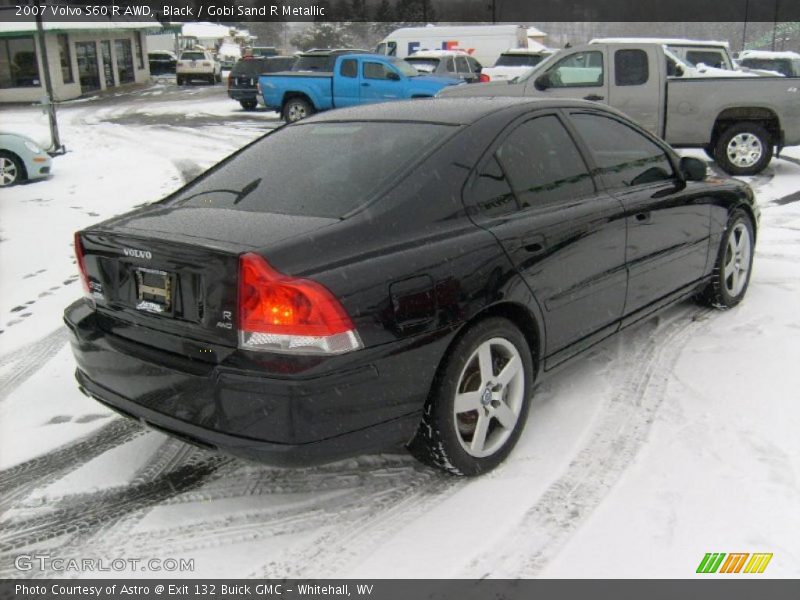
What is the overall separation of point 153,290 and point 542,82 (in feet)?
30.6

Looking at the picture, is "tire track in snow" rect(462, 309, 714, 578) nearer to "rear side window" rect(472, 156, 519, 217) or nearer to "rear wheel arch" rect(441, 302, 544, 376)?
"rear wheel arch" rect(441, 302, 544, 376)

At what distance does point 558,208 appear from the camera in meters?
3.57

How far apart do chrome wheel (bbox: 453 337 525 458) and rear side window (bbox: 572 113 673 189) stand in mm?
1327

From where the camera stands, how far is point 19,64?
3008 cm

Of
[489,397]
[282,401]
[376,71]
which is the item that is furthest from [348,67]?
[282,401]

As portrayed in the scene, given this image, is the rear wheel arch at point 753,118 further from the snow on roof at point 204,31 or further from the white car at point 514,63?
the snow on roof at point 204,31

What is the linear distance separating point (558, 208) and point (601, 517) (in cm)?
147

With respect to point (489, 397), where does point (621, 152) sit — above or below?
above

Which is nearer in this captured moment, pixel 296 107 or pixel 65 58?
pixel 296 107

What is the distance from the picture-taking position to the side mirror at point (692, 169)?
15.0 feet

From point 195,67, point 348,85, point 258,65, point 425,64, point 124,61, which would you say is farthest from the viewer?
point 124,61

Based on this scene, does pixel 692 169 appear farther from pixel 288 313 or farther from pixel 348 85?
pixel 348 85

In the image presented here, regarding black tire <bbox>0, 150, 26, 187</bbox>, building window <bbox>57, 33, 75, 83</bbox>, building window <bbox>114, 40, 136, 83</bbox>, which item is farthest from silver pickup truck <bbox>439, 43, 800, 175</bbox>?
building window <bbox>114, 40, 136, 83</bbox>
